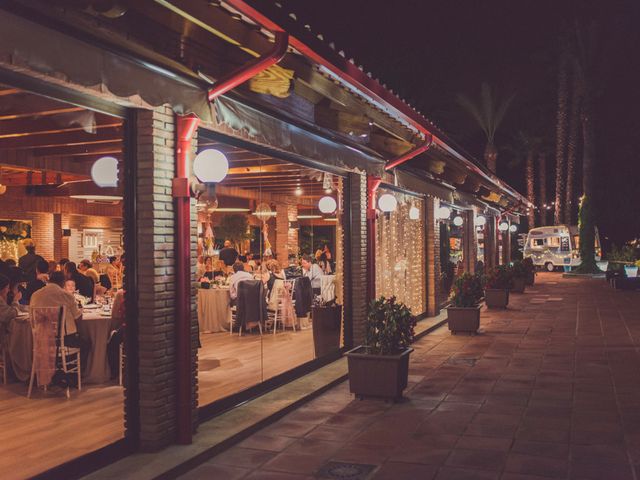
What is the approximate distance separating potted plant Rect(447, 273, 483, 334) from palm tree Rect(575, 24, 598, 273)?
23.1 metres

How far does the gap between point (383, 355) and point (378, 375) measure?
236 millimetres

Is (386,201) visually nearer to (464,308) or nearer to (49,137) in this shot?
(464,308)

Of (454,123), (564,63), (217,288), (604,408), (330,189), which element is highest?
(564,63)

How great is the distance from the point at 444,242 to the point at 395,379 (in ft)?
43.8

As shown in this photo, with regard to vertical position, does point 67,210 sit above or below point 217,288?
above

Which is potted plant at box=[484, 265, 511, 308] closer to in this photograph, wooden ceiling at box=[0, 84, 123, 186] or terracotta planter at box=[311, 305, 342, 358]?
terracotta planter at box=[311, 305, 342, 358]

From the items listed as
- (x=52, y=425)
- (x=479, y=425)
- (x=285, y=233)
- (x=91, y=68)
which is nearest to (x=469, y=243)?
(x=285, y=233)

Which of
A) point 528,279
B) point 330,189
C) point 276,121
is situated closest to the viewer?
point 276,121

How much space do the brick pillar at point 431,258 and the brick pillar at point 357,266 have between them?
5.13 metres

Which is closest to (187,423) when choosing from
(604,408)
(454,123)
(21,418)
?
(21,418)

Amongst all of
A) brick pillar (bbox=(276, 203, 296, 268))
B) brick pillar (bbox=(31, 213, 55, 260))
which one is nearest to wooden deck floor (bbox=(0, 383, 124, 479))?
brick pillar (bbox=(276, 203, 296, 268))

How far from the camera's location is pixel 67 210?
1731cm

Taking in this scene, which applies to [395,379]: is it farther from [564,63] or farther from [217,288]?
[564,63]

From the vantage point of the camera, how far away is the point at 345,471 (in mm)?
5320
